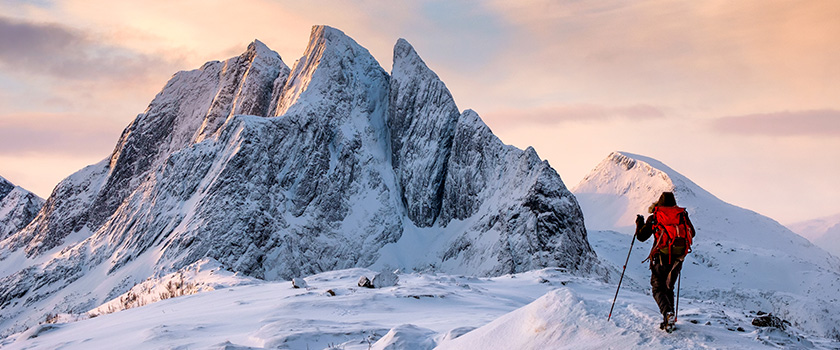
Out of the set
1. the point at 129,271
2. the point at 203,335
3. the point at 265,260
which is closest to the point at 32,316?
the point at 129,271

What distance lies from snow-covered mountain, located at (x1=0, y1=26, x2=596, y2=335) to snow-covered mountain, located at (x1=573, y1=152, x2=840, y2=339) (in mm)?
11063

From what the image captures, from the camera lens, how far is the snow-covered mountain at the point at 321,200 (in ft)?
193

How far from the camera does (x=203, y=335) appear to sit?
11.5 m

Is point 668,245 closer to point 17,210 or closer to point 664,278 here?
point 664,278

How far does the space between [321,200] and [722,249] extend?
42254 mm

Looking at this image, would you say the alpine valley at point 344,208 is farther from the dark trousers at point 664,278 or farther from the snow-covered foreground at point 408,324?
the dark trousers at point 664,278

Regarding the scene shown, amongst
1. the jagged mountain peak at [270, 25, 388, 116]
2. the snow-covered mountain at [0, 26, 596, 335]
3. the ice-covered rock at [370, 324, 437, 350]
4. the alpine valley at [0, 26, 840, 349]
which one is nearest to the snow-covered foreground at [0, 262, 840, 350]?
the ice-covered rock at [370, 324, 437, 350]

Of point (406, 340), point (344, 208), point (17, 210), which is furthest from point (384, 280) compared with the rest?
point (17, 210)

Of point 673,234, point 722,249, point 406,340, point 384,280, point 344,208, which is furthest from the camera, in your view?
point 344,208

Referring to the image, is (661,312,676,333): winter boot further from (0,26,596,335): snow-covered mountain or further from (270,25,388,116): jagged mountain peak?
(270,25,388,116): jagged mountain peak

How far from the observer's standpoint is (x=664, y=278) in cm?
810

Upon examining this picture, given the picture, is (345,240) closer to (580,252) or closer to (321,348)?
(580,252)

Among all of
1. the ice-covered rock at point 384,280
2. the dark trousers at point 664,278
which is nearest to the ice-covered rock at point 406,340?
the dark trousers at point 664,278

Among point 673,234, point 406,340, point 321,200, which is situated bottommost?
point 406,340
